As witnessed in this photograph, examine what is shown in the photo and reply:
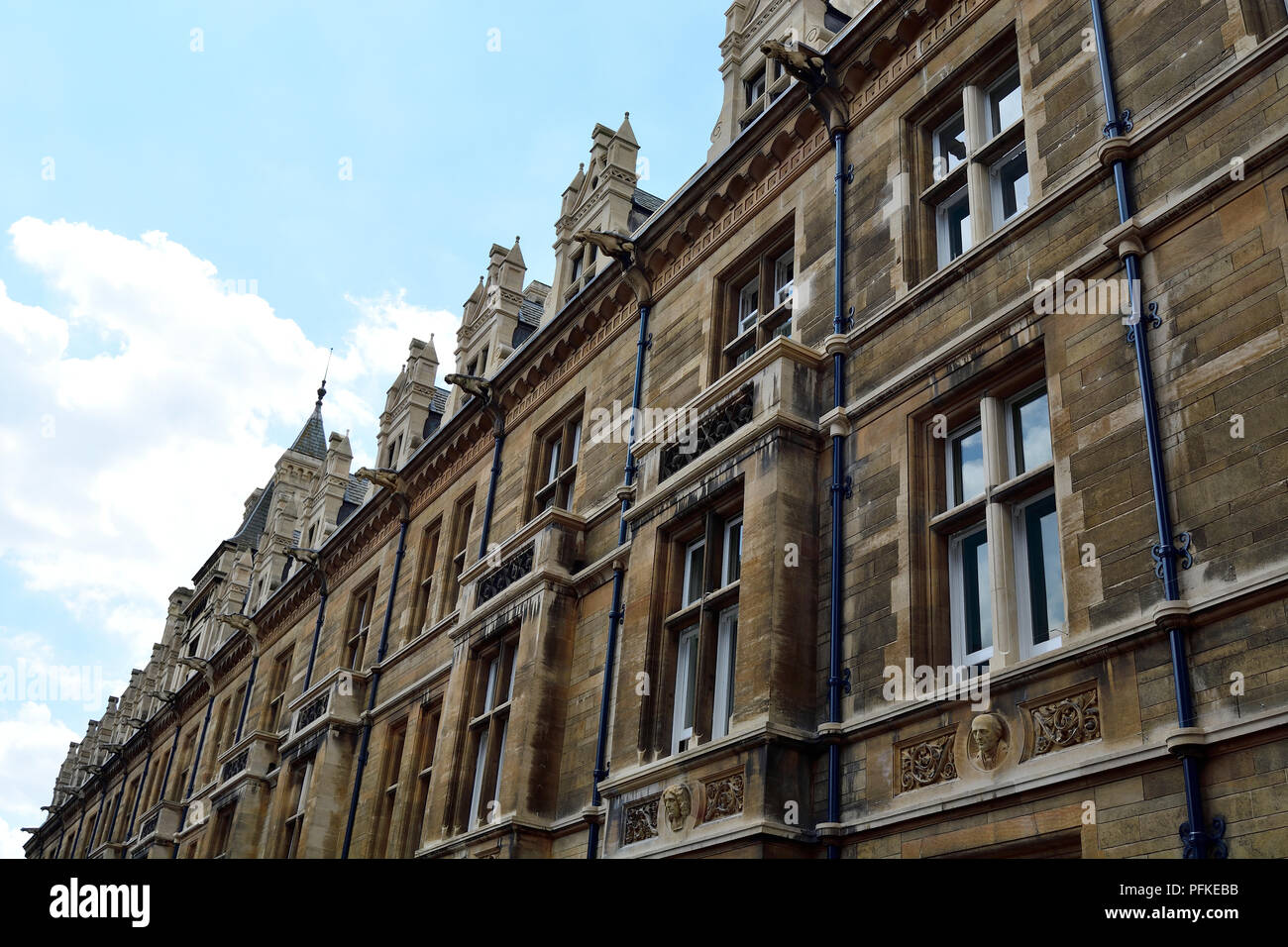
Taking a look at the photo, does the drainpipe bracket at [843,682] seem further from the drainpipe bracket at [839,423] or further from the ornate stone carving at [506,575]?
the ornate stone carving at [506,575]

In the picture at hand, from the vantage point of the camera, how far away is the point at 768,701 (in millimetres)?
11328

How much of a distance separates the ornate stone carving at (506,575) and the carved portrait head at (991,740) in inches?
343

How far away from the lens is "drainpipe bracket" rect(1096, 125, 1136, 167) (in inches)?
414

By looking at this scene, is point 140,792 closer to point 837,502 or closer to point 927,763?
point 837,502

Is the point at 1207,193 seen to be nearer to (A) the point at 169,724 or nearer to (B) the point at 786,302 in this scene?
(B) the point at 786,302

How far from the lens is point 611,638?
607 inches

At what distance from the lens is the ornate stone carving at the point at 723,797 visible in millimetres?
11320

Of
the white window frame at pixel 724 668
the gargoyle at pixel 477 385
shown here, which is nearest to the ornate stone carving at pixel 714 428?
the white window frame at pixel 724 668

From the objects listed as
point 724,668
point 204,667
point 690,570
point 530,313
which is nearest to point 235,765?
point 204,667

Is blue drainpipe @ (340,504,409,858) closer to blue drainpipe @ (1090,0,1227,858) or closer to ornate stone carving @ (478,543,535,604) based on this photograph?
ornate stone carving @ (478,543,535,604)
